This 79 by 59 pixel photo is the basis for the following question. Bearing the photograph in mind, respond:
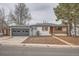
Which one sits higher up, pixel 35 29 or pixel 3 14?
pixel 3 14

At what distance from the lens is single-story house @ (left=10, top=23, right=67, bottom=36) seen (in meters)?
5.98

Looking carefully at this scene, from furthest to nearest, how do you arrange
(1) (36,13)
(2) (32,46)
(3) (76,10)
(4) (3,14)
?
(2) (32,46) < (3) (76,10) < (4) (3,14) < (1) (36,13)

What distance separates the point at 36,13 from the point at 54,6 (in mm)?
596

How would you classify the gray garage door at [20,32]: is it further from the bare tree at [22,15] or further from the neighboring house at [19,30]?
the bare tree at [22,15]

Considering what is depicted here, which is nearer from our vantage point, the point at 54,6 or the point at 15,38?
the point at 54,6

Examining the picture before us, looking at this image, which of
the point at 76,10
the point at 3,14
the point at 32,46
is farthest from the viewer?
the point at 32,46

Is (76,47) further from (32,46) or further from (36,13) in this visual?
(36,13)

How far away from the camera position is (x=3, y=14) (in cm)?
597

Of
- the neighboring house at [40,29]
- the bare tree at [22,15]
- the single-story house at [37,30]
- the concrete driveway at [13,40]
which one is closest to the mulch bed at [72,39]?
the single-story house at [37,30]

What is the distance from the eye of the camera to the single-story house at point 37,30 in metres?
5.98

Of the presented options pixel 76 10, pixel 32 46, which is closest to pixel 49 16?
pixel 76 10

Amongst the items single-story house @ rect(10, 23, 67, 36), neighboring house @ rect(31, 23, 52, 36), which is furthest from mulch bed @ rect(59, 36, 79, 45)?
neighboring house @ rect(31, 23, 52, 36)

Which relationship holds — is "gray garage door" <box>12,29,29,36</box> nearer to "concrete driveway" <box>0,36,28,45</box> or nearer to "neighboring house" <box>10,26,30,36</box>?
"neighboring house" <box>10,26,30,36</box>

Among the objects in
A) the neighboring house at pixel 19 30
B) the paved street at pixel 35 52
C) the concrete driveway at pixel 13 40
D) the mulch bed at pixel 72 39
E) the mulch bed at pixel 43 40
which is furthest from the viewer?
the mulch bed at pixel 72 39
